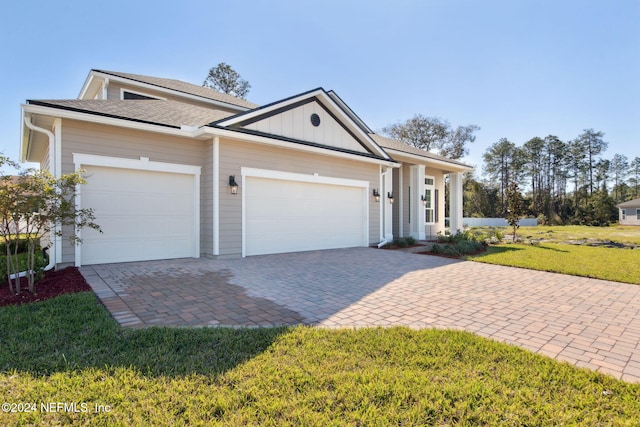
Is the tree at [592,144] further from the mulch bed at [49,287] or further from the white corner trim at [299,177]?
the mulch bed at [49,287]

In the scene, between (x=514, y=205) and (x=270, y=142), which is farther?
(x=514, y=205)

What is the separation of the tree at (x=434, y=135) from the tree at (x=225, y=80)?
18.9 m

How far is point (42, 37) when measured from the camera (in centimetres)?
1121

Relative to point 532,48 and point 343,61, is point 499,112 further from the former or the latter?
point 343,61

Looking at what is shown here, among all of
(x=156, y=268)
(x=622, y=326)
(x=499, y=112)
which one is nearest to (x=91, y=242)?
(x=156, y=268)

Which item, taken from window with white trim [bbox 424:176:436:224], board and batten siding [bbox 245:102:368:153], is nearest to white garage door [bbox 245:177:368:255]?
board and batten siding [bbox 245:102:368:153]

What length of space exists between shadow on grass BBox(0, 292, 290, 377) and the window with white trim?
13267mm

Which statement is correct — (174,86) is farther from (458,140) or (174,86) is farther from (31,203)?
(458,140)

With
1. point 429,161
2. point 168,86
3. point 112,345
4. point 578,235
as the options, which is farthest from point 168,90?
point 578,235

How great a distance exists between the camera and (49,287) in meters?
5.58

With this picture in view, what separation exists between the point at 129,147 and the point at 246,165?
9.03 ft

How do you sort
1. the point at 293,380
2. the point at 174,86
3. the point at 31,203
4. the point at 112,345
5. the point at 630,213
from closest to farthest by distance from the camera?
the point at 293,380 → the point at 112,345 → the point at 31,203 → the point at 174,86 → the point at 630,213

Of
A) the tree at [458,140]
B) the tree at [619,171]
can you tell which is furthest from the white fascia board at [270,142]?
the tree at [619,171]

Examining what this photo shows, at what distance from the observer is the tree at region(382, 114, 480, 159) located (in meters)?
38.8
